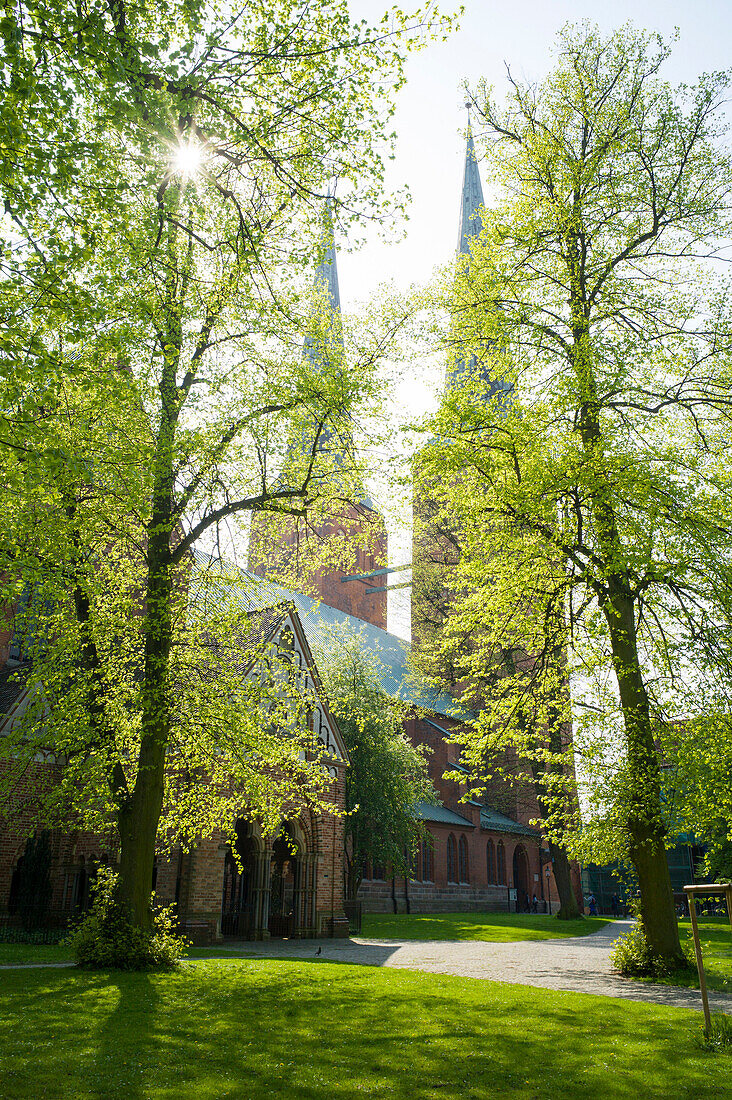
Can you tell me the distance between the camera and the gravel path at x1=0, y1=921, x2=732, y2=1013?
12.3m

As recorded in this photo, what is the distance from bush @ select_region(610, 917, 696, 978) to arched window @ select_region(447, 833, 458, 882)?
2870 cm

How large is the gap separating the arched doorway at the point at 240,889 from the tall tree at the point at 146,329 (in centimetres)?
756

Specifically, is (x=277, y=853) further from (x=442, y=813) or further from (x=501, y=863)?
(x=501, y=863)

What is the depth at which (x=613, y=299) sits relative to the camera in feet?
51.5

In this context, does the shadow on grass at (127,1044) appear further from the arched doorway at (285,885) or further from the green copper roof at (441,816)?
the green copper roof at (441,816)

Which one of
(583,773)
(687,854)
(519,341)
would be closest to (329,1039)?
(583,773)

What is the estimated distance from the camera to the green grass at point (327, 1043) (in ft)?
20.4

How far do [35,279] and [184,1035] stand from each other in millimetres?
7568

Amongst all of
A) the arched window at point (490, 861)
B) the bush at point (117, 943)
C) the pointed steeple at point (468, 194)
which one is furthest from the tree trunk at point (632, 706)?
the pointed steeple at point (468, 194)

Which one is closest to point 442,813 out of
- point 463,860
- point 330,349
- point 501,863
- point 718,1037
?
point 463,860

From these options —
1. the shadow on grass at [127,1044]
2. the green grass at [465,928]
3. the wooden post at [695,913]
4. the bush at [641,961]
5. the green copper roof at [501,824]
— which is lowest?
the green grass at [465,928]

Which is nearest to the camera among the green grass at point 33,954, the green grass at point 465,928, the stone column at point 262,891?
the green grass at point 33,954

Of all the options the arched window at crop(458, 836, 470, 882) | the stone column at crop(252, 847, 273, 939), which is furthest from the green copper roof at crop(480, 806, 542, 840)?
the stone column at crop(252, 847, 273, 939)

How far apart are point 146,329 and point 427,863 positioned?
35366 millimetres
